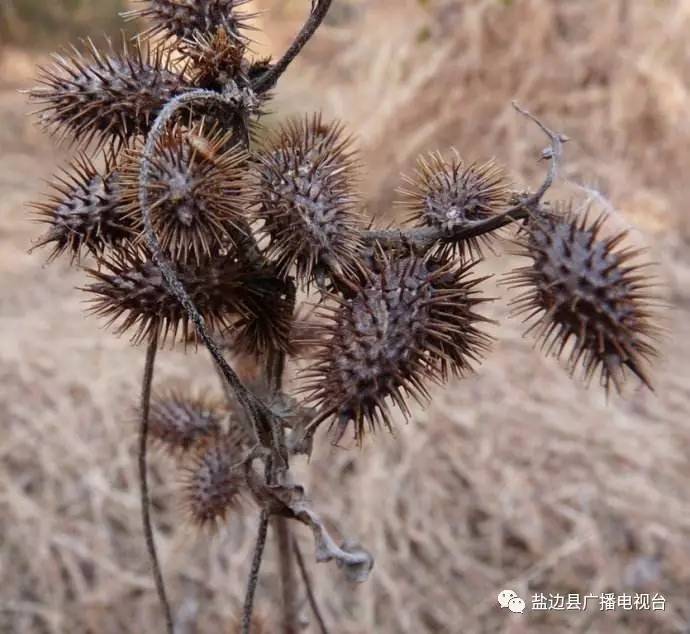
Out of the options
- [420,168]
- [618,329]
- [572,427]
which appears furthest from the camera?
[572,427]

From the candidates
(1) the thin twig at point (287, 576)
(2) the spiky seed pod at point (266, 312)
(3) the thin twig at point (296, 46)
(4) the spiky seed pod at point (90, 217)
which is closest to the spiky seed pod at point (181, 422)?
(1) the thin twig at point (287, 576)

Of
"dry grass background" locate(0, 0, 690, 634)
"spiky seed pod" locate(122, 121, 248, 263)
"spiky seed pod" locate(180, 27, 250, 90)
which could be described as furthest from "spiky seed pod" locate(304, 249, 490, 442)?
"dry grass background" locate(0, 0, 690, 634)

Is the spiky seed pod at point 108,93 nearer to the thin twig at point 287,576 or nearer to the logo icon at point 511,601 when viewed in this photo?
the thin twig at point 287,576

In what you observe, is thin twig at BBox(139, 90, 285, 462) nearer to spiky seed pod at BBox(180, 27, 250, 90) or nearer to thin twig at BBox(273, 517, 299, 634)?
spiky seed pod at BBox(180, 27, 250, 90)

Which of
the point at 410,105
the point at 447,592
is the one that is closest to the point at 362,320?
the point at 447,592

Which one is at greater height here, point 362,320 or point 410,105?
point 410,105

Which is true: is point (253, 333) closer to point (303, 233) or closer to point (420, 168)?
point (303, 233)

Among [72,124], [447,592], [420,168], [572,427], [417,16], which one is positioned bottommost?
[447,592]
